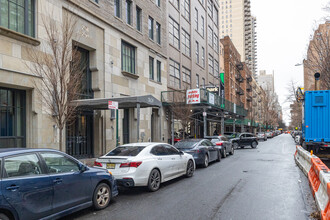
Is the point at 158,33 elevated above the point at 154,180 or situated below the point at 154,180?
above

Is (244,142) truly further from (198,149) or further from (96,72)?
(96,72)

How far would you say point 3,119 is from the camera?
1104 cm

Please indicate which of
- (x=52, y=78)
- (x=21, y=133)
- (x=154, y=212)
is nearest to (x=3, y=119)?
(x=21, y=133)

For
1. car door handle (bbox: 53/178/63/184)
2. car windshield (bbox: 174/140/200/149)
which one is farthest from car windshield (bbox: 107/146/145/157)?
car windshield (bbox: 174/140/200/149)

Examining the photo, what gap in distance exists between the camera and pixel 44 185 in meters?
5.03

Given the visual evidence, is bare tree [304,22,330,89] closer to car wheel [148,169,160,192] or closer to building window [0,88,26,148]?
car wheel [148,169,160,192]

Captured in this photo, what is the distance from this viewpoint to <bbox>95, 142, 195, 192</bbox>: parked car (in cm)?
766

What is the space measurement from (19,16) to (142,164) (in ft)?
28.1

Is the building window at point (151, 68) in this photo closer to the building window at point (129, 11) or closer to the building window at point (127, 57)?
the building window at point (127, 57)

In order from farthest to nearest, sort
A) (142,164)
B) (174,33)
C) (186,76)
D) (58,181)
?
(186,76) < (174,33) < (142,164) < (58,181)

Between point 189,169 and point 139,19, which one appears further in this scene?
point 139,19

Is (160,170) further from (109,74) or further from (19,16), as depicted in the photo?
(109,74)

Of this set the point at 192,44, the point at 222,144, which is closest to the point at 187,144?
the point at 222,144

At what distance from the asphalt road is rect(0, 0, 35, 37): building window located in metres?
8.14
